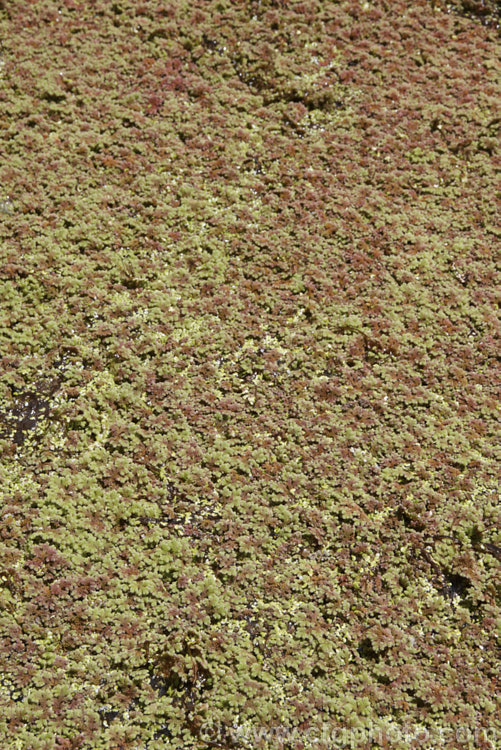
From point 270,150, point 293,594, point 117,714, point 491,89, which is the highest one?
point 491,89

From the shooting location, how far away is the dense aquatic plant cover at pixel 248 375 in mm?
3078

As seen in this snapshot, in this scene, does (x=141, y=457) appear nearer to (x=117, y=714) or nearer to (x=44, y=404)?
(x=44, y=404)

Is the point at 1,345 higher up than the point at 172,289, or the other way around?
the point at 172,289

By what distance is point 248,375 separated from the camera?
396 centimetres

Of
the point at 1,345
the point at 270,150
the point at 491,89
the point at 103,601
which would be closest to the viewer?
the point at 103,601

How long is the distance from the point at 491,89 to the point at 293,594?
4.52 m

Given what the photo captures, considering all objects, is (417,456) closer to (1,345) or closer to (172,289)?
(172,289)

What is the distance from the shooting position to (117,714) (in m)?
3.00

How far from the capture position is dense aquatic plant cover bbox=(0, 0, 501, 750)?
10.1 ft

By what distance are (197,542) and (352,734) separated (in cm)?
123

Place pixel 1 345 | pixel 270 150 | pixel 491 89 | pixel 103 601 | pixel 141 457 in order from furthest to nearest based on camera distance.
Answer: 1. pixel 491 89
2. pixel 270 150
3. pixel 1 345
4. pixel 141 457
5. pixel 103 601

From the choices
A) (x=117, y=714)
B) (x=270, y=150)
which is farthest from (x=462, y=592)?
(x=270, y=150)

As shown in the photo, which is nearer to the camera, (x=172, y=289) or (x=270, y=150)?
(x=172, y=289)

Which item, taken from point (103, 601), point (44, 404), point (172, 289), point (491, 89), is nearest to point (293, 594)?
point (103, 601)
